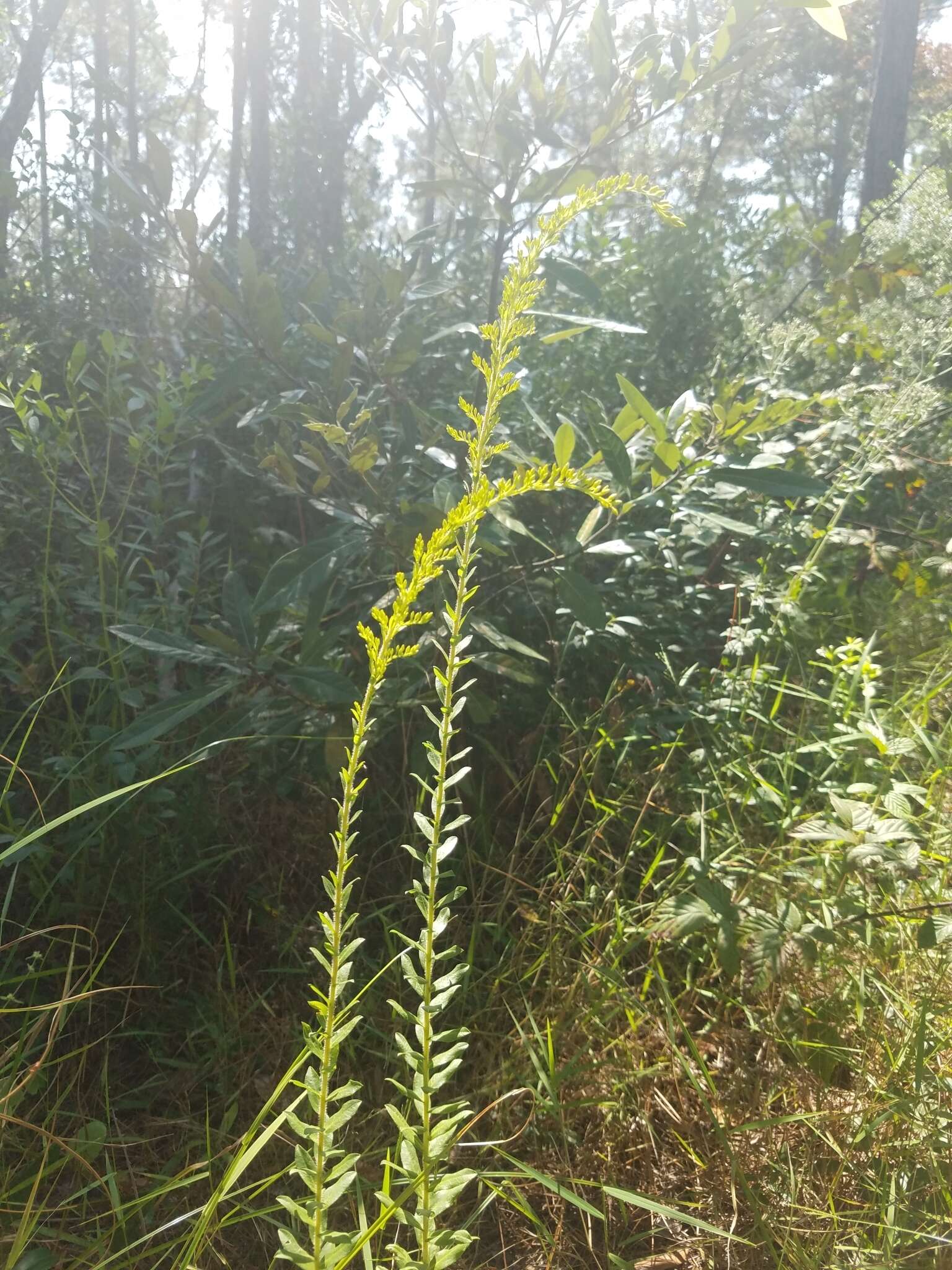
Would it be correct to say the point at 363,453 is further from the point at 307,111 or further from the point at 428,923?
the point at 307,111

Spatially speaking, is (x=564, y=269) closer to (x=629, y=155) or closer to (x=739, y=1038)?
(x=739, y=1038)

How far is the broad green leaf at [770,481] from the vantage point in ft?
5.90

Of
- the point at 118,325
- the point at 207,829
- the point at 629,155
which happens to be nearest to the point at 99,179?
the point at 118,325

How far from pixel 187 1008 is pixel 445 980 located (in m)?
1.19

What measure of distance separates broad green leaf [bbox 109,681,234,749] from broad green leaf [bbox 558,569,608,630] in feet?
2.17

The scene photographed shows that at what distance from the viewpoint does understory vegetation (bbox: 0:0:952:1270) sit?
4.31 feet

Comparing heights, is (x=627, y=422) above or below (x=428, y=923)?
above

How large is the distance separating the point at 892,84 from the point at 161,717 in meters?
7.39

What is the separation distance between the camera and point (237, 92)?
974cm

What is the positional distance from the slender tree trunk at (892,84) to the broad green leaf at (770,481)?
5686 mm

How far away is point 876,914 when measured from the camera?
1479 millimetres

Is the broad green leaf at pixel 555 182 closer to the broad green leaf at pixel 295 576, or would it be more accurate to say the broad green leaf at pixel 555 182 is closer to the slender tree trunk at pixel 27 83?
the broad green leaf at pixel 295 576

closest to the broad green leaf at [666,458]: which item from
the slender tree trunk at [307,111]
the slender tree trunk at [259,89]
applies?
the slender tree trunk at [307,111]

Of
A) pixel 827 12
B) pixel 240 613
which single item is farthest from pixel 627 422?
pixel 240 613
